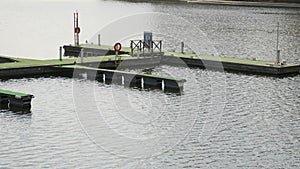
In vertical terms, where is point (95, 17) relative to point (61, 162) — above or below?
above

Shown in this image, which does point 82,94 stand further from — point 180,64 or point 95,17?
point 95,17

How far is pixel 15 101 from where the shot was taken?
82.3 feet

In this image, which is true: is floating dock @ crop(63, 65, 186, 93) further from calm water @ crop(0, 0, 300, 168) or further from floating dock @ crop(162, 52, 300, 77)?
floating dock @ crop(162, 52, 300, 77)

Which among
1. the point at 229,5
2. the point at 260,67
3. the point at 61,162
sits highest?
the point at 229,5

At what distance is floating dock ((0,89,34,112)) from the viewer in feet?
81.6

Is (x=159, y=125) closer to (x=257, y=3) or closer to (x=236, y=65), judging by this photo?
(x=236, y=65)

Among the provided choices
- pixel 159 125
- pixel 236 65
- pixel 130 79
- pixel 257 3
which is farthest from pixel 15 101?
pixel 257 3

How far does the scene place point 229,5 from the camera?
103 metres

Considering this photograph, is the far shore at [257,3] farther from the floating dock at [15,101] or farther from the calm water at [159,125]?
the floating dock at [15,101]

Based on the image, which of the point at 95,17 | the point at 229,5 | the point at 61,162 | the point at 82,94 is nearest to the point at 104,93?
the point at 82,94

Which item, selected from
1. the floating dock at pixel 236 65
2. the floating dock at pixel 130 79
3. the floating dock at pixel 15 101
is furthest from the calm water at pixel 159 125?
the floating dock at pixel 236 65

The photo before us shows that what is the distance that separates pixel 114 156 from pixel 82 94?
8002 mm

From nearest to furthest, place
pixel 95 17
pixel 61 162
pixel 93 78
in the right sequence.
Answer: pixel 61 162, pixel 93 78, pixel 95 17

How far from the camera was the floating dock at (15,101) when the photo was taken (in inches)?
979
